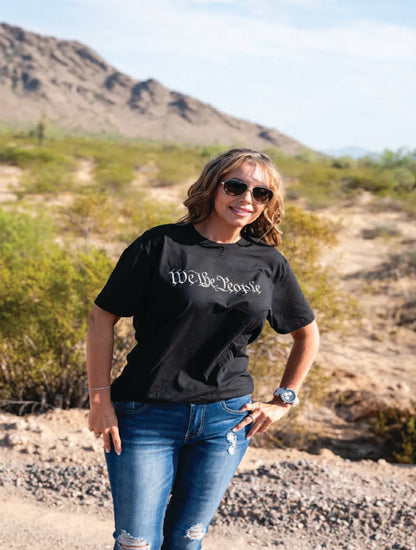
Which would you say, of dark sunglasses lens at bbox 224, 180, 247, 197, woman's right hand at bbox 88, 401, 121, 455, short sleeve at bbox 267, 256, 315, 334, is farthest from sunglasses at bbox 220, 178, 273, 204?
woman's right hand at bbox 88, 401, 121, 455

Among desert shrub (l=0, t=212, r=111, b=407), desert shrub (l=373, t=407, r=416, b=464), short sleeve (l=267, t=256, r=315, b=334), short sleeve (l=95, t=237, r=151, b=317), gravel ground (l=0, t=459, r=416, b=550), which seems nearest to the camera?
short sleeve (l=95, t=237, r=151, b=317)

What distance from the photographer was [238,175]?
2131 mm

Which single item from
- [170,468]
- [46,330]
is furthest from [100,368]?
[46,330]

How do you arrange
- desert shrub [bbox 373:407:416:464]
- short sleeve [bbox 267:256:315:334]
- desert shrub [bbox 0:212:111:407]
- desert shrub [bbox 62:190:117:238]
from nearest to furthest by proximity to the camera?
short sleeve [bbox 267:256:315:334]
desert shrub [bbox 0:212:111:407]
desert shrub [bbox 373:407:416:464]
desert shrub [bbox 62:190:117:238]

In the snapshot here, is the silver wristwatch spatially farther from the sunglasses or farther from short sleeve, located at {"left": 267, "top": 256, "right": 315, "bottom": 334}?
the sunglasses

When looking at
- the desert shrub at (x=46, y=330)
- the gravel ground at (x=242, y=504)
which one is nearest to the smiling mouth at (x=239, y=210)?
the gravel ground at (x=242, y=504)

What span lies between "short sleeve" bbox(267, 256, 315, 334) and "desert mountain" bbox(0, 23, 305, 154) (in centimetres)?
10889

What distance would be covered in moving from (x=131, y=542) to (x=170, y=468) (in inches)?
10.7

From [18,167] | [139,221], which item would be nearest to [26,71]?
[18,167]

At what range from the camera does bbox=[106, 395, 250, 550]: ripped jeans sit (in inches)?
77.9

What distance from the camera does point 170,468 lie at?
2041 millimetres

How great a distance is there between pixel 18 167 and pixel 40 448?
2858 centimetres

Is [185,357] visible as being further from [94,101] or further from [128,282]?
[94,101]

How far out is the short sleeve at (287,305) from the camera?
224 cm
